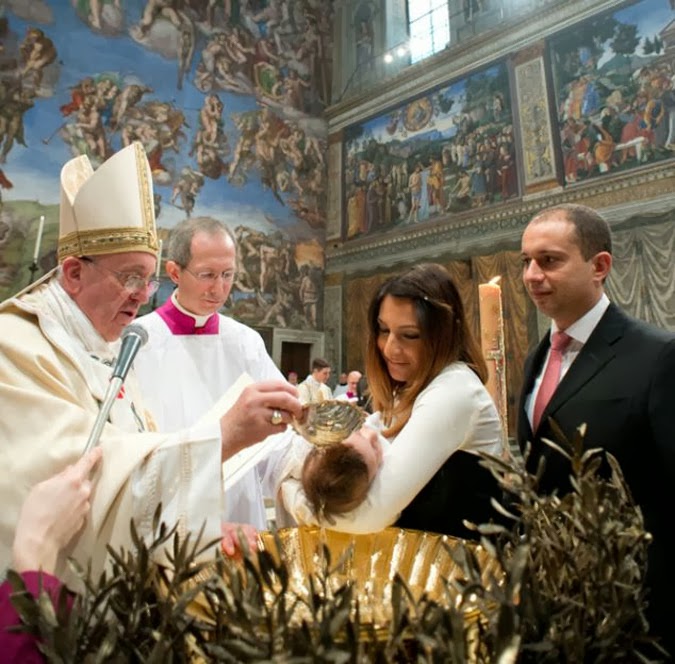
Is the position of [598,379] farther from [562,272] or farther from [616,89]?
[616,89]

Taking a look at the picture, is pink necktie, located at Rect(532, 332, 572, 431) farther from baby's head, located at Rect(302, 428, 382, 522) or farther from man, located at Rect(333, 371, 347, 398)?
man, located at Rect(333, 371, 347, 398)

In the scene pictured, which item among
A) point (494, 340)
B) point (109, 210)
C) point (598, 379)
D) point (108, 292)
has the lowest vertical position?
point (598, 379)

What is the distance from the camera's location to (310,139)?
48.2 ft

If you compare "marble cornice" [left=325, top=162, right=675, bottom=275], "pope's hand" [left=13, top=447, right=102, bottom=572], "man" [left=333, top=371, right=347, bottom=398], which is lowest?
"pope's hand" [left=13, top=447, right=102, bottom=572]

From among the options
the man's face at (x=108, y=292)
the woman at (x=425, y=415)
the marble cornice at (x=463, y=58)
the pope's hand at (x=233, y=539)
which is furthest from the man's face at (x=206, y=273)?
the marble cornice at (x=463, y=58)

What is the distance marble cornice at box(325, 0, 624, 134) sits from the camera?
1012 cm

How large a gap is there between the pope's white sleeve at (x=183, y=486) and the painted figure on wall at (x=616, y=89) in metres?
9.87

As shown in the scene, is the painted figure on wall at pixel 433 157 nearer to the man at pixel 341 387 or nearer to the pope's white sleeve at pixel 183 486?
the man at pixel 341 387

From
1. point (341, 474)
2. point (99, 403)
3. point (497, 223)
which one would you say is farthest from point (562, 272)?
point (497, 223)

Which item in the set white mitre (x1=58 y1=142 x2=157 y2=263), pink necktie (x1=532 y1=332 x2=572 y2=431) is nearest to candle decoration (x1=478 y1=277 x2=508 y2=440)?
pink necktie (x1=532 y1=332 x2=572 y2=431)

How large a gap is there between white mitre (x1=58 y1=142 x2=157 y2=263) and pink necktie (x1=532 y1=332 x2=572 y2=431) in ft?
4.61

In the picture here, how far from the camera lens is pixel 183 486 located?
116 cm

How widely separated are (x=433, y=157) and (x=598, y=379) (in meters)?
11.2

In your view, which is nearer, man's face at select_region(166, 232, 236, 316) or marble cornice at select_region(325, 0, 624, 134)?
man's face at select_region(166, 232, 236, 316)
